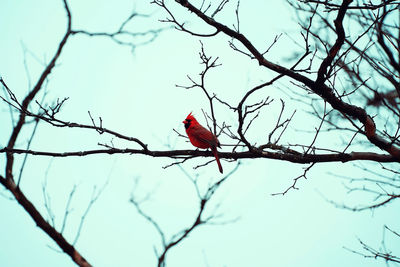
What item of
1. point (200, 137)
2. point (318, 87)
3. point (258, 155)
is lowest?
point (258, 155)

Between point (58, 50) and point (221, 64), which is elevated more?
point (58, 50)

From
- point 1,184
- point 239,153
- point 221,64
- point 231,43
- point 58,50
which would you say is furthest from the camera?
point 58,50

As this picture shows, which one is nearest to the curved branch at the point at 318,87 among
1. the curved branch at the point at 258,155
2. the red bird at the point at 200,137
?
the curved branch at the point at 258,155

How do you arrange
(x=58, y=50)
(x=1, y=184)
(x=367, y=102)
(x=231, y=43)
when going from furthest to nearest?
(x=58, y=50), (x=1, y=184), (x=367, y=102), (x=231, y=43)

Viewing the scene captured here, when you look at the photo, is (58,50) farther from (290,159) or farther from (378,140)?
(378,140)

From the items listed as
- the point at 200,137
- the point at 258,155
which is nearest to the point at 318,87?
the point at 258,155

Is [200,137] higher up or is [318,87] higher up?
[200,137]

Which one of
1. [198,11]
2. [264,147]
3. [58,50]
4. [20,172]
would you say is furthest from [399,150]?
[58,50]

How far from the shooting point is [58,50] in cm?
847

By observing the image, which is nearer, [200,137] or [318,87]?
[318,87]

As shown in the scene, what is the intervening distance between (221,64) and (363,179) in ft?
8.00

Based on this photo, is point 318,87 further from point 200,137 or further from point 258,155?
point 200,137

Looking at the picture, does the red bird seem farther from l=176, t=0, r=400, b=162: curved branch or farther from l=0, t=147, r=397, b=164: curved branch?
l=176, t=0, r=400, b=162: curved branch

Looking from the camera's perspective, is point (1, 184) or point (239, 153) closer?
point (239, 153)
